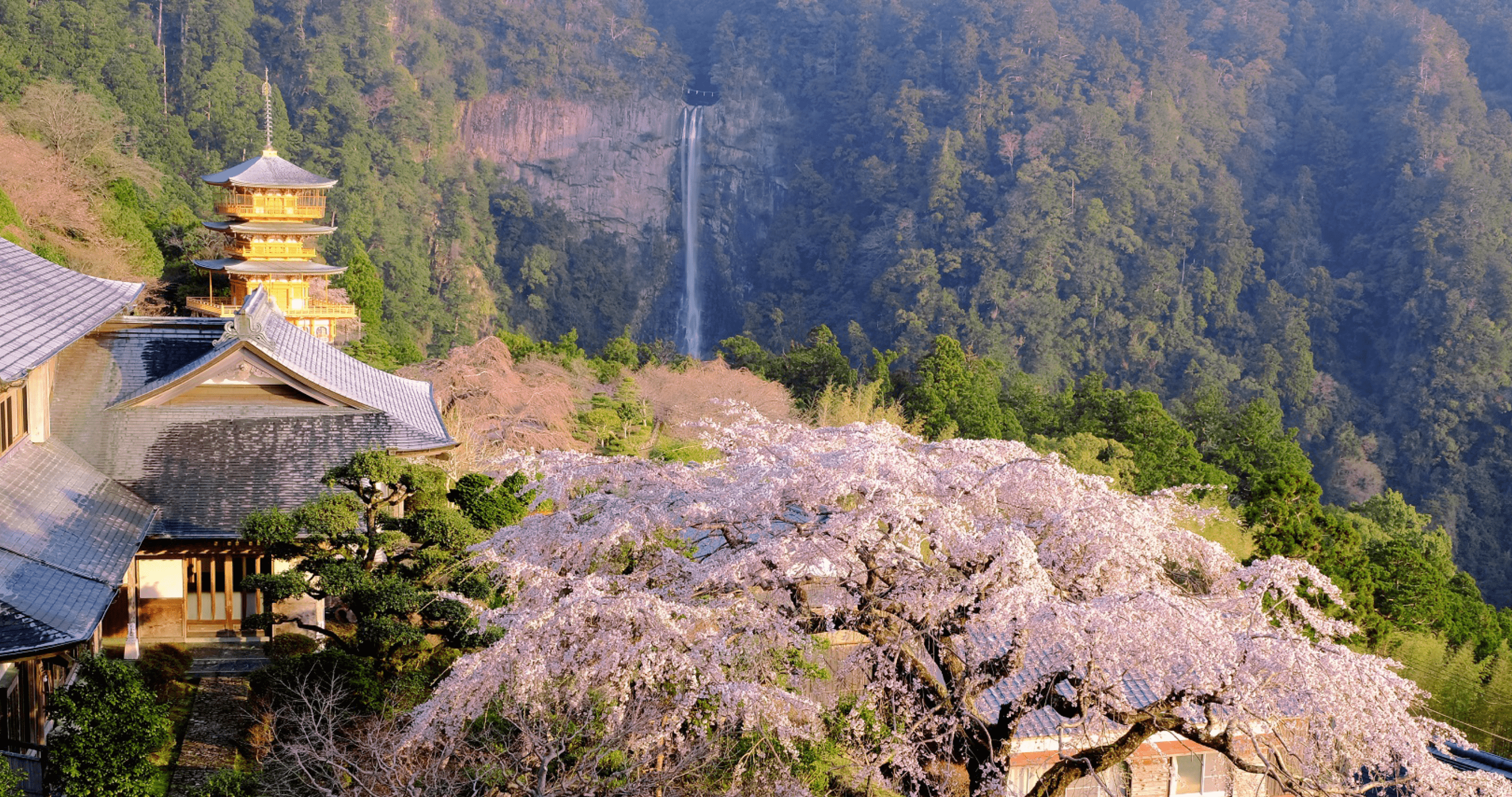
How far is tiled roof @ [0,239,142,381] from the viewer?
852 cm

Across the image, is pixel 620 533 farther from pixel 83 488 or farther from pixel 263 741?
pixel 83 488

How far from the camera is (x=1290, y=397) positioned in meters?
46.4

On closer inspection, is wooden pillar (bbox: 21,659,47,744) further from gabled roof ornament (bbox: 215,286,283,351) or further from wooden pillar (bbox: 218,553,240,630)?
gabled roof ornament (bbox: 215,286,283,351)

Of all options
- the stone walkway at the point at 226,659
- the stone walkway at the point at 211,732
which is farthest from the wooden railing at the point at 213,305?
the stone walkway at the point at 211,732

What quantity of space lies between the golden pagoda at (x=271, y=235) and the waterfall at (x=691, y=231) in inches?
1430

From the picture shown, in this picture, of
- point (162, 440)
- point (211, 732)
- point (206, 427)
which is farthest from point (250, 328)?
point (211, 732)

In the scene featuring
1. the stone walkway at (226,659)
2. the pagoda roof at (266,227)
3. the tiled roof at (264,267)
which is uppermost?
the pagoda roof at (266,227)

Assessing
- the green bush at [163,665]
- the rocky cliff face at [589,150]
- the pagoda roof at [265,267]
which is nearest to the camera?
the green bush at [163,665]

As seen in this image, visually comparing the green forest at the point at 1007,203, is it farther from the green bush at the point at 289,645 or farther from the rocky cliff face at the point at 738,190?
the green bush at the point at 289,645

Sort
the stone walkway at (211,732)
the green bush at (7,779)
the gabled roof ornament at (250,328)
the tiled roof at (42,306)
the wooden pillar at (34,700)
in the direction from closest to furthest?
the green bush at (7,779)
the wooden pillar at (34,700)
the stone walkway at (211,732)
the tiled roof at (42,306)
the gabled roof ornament at (250,328)

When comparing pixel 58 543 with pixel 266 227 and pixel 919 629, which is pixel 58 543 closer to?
pixel 919 629

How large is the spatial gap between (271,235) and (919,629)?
2144 centimetres

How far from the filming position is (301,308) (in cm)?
2514

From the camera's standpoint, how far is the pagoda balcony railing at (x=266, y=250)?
24.8 metres
